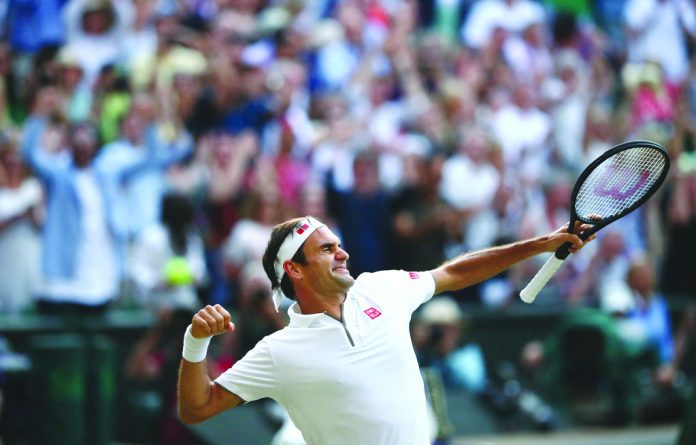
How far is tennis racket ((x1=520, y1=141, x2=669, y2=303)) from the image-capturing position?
6012 millimetres

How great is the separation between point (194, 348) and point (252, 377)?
301 millimetres

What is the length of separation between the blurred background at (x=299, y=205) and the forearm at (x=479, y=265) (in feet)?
9.75

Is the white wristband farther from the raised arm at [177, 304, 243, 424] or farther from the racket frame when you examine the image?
the racket frame

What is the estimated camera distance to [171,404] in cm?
999

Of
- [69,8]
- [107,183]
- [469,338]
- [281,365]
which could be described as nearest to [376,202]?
[469,338]

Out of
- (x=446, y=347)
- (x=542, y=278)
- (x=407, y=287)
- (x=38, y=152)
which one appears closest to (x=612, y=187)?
(x=542, y=278)

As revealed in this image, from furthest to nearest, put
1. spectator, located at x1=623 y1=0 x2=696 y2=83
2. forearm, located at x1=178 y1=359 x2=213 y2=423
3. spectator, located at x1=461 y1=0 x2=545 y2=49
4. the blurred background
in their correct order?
spectator, located at x1=623 y1=0 x2=696 y2=83 → spectator, located at x1=461 y1=0 x2=545 y2=49 → the blurred background → forearm, located at x1=178 y1=359 x2=213 y2=423

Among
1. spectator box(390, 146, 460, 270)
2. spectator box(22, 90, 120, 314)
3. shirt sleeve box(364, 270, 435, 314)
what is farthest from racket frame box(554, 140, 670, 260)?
spectator box(390, 146, 460, 270)

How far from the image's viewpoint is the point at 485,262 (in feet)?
20.1

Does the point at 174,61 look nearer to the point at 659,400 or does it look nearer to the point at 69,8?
the point at 69,8

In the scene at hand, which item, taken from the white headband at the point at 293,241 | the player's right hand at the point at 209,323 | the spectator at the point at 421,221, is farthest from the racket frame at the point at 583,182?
the spectator at the point at 421,221

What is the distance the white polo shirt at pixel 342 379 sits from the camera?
5641 mm

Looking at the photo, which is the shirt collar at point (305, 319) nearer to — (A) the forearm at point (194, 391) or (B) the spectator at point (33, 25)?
(A) the forearm at point (194, 391)

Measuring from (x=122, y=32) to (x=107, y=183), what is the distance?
1905mm
